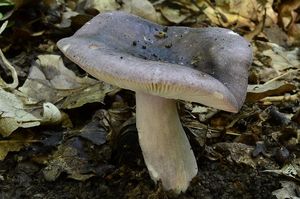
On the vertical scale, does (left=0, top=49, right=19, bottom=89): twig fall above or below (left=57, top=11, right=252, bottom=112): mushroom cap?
below

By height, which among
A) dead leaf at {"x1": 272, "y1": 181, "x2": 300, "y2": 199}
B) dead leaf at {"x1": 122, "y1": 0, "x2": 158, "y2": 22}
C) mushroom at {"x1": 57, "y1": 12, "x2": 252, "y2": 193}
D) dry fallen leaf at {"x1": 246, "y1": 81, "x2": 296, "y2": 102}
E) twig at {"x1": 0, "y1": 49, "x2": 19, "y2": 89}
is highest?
mushroom at {"x1": 57, "y1": 12, "x2": 252, "y2": 193}

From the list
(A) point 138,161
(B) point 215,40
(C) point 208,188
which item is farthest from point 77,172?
(B) point 215,40

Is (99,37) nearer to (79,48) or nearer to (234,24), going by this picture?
(79,48)

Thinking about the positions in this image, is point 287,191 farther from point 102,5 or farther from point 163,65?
point 102,5

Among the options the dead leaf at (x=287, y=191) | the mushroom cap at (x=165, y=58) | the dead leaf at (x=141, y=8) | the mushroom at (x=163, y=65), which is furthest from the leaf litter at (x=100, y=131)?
the mushroom cap at (x=165, y=58)

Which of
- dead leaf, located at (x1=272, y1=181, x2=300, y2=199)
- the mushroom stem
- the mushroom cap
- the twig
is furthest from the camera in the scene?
the twig

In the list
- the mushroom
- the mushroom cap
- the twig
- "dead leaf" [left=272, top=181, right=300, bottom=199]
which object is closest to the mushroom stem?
the mushroom

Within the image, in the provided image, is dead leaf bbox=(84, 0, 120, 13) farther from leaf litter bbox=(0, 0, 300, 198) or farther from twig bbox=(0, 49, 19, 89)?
twig bbox=(0, 49, 19, 89)

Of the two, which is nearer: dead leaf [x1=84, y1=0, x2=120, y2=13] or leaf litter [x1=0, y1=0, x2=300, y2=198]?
leaf litter [x1=0, y1=0, x2=300, y2=198]

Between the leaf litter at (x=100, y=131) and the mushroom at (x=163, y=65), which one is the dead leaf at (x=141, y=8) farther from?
the mushroom at (x=163, y=65)
